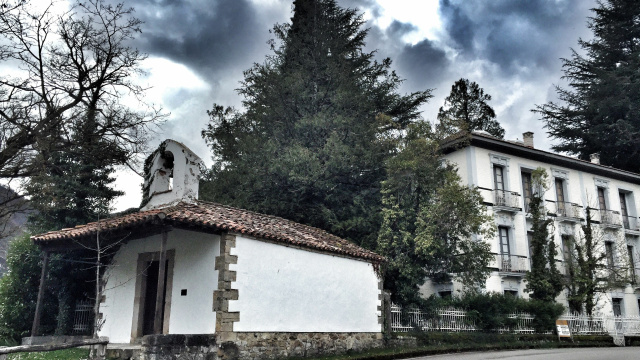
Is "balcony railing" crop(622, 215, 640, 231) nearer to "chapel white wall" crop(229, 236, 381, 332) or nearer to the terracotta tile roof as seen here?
the terracotta tile roof

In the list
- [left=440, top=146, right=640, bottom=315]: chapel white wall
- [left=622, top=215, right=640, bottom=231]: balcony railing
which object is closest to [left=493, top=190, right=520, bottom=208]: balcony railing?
[left=440, top=146, right=640, bottom=315]: chapel white wall

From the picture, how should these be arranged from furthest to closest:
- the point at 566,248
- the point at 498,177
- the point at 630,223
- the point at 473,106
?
the point at 473,106 → the point at 630,223 → the point at 566,248 → the point at 498,177

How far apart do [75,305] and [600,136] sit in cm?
3106

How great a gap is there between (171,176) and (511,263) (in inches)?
619

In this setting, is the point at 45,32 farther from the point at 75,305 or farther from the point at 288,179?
the point at 288,179

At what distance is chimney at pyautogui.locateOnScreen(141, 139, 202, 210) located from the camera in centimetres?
1296

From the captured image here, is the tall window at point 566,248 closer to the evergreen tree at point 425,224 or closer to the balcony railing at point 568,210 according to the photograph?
the balcony railing at point 568,210

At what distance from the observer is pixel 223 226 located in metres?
11.1

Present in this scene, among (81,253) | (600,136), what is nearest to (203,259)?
(81,253)

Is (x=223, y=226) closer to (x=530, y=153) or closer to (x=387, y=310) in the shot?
(x=387, y=310)

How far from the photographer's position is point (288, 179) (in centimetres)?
1938

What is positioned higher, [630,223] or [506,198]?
[506,198]

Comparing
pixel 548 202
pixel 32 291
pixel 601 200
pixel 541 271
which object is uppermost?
pixel 601 200

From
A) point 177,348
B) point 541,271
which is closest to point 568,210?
point 541,271
